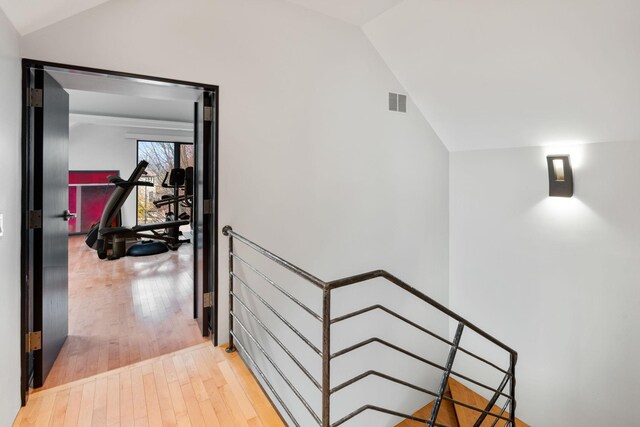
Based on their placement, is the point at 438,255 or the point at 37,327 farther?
the point at 438,255

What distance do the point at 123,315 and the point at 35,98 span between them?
6.78 ft

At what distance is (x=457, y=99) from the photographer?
11.6 feet

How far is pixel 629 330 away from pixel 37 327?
4260 mm

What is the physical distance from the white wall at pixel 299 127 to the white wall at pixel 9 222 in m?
0.29

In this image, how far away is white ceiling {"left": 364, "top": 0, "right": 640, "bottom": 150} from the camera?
2.36 metres

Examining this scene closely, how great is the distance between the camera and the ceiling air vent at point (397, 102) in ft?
12.2

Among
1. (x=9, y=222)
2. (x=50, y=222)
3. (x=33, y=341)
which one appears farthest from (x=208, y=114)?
(x=33, y=341)

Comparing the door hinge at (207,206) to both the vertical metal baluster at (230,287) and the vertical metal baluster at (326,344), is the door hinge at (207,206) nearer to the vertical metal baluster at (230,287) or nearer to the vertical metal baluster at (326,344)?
the vertical metal baluster at (230,287)

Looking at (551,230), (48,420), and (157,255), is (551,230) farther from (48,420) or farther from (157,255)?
(157,255)

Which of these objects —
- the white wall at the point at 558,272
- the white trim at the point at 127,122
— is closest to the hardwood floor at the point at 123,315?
the white trim at the point at 127,122

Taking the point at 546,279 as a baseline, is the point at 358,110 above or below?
above

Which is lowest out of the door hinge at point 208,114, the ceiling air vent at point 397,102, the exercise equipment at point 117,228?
the exercise equipment at point 117,228

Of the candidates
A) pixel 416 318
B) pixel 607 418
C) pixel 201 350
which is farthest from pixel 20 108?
pixel 607 418

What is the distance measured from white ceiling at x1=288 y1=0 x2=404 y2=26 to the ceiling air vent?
0.80 meters
